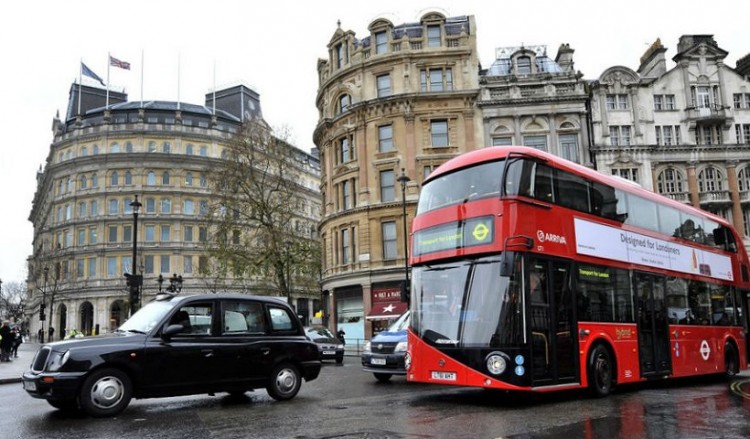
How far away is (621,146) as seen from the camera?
3931 centimetres

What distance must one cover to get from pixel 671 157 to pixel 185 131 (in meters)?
53.4

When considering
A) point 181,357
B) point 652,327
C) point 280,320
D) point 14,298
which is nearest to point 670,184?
point 652,327

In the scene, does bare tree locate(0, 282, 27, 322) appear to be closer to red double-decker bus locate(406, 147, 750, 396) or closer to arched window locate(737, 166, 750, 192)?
arched window locate(737, 166, 750, 192)

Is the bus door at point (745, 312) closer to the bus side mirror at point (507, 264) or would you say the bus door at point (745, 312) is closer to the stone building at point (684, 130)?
the bus side mirror at point (507, 264)

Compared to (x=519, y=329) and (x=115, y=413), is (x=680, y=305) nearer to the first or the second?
(x=519, y=329)

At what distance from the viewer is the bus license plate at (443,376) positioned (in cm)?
1031

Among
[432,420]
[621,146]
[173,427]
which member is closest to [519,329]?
[432,420]

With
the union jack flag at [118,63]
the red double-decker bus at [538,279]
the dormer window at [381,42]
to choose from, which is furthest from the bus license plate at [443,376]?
the union jack flag at [118,63]

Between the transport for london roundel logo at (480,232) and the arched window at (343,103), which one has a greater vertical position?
the arched window at (343,103)

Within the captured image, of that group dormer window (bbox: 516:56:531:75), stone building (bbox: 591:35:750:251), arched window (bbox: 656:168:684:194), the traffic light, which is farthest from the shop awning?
arched window (bbox: 656:168:684:194)

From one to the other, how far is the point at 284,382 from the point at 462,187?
4693 mm

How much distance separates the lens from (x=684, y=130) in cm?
4041

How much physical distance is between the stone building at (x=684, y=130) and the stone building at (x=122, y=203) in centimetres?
3916

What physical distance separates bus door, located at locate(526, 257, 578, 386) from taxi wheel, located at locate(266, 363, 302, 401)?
4.20m
